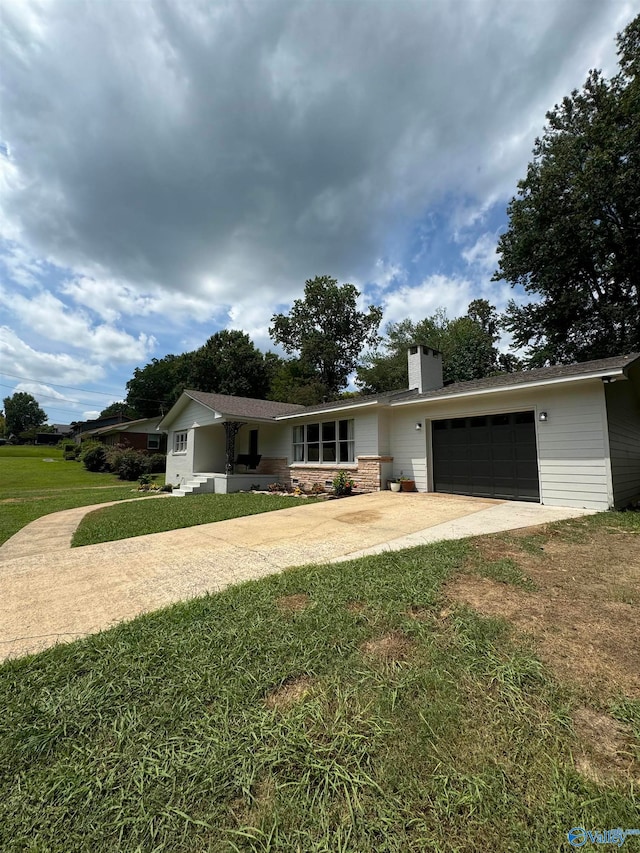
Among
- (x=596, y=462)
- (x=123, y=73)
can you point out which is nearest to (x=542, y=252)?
(x=596, y=462)

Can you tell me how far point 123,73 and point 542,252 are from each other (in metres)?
19.1

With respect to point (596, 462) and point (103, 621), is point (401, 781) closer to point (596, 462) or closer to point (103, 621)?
point (103, 621)

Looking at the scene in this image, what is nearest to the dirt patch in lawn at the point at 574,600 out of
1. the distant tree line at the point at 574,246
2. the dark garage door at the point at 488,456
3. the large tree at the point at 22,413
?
the dark garage door at the point at 488,456

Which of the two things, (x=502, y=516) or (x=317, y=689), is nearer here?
(x=317, y=689)

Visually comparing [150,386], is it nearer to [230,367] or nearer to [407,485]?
[230,367]

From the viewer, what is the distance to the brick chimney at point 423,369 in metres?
12.6

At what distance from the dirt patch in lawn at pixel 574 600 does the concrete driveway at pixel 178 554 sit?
1.16 metres

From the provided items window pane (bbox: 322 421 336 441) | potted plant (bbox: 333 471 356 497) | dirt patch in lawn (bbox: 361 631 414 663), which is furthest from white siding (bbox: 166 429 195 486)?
dirt patch in lawn (bbox: 361 631 414 663)

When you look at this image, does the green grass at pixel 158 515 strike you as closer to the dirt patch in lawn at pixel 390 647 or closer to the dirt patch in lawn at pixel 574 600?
the dirt patch in lawn at pixel 390 647

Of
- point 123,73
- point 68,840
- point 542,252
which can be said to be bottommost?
point 68,840

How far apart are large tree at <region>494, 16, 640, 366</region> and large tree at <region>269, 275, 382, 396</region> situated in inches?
672

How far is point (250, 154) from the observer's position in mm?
10641

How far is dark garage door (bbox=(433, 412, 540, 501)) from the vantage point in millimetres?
8984

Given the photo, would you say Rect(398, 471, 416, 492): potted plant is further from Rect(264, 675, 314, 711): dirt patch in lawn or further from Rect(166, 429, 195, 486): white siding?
Rect(166, 429, 195, 486): white siding
